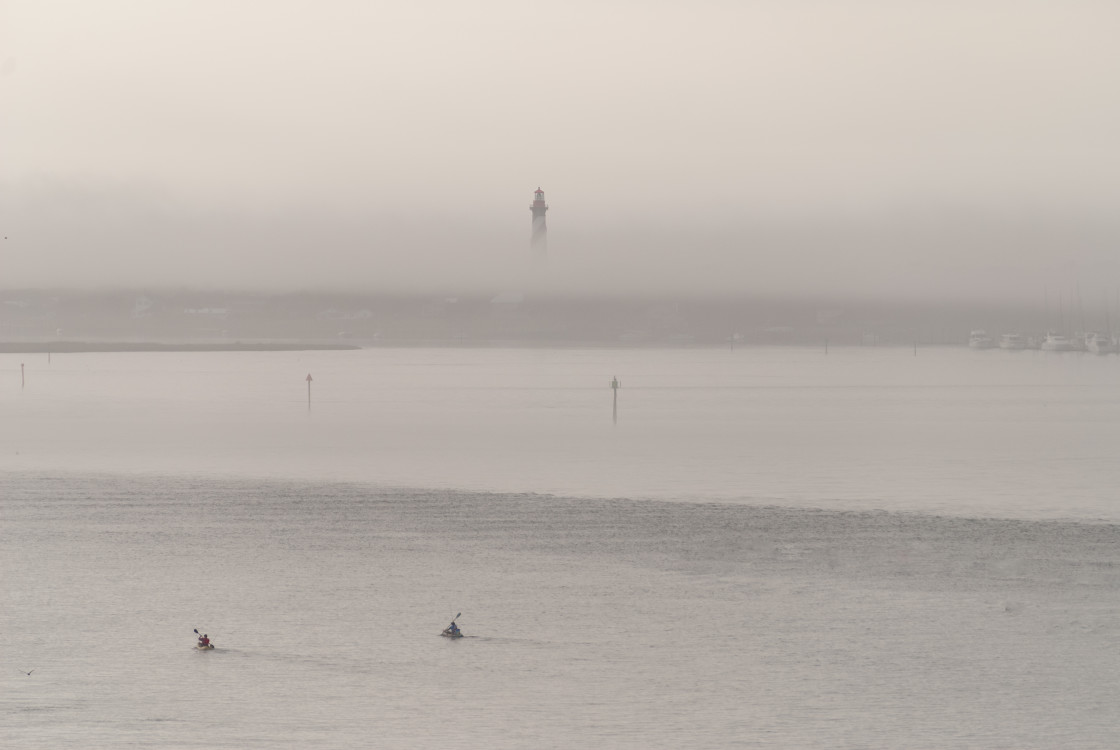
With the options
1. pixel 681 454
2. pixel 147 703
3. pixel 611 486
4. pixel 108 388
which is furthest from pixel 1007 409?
pixel 147 703

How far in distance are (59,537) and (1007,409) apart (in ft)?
283

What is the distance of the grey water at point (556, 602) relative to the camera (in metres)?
15.7

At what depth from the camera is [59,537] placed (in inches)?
1083

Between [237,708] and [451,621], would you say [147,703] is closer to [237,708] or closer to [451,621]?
[237,708]

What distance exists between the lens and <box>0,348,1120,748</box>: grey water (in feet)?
51.5

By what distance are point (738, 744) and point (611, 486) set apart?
84.3 ft

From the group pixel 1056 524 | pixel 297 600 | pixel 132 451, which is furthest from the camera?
pixel 132 451

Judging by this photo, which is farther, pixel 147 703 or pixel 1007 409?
pixel 1007 409

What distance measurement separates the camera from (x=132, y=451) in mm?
53031

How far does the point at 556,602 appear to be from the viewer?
21.6 m

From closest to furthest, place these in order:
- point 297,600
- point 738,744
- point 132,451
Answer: point 738,744 → point 297,600 → point 132,451

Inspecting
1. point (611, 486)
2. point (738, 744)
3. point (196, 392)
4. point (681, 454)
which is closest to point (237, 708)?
point (738, 744)

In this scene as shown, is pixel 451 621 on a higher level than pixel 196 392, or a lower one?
lower

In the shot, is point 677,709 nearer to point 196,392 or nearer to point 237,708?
point 237,708
